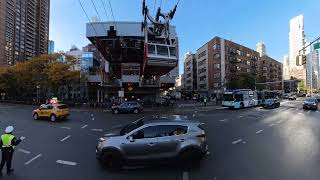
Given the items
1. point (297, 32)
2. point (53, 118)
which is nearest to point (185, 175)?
point (53, 118)

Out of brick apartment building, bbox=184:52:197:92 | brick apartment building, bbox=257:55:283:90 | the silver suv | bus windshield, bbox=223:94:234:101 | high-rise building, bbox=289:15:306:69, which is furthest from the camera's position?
brick apartment building, bbox=257:55:283:90

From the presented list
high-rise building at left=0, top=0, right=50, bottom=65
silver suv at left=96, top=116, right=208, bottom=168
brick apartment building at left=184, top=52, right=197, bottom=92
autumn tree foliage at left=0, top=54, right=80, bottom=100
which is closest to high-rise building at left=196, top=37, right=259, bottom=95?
brick apartment building at left=184, top=52, right=197, bottom=92

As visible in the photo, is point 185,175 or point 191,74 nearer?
point 185,175

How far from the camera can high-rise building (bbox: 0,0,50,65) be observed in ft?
413

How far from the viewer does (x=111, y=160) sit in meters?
10.1

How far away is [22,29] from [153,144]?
5632 inches

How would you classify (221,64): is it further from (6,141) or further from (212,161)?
(6,141)

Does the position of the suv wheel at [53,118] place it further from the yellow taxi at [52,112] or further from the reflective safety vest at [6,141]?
the reflective safety vest at [6,141]

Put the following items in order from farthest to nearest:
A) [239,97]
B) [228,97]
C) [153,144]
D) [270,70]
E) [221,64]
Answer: [270,70], [221,64], [228,97], [239,97], [153,144]

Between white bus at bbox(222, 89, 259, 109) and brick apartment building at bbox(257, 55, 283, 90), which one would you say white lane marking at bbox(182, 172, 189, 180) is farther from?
brick apartment building at bbox(257, 55, 283, 90)

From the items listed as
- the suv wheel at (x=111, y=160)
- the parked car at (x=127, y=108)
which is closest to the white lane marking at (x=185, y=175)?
the suv wheel at (x=111, y=160)

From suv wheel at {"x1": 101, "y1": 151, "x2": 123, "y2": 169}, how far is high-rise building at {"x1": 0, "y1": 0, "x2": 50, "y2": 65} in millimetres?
126787

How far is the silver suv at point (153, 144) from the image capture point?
9.94 meters

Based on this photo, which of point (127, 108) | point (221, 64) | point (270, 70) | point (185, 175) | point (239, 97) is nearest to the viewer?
point (185, 175)
